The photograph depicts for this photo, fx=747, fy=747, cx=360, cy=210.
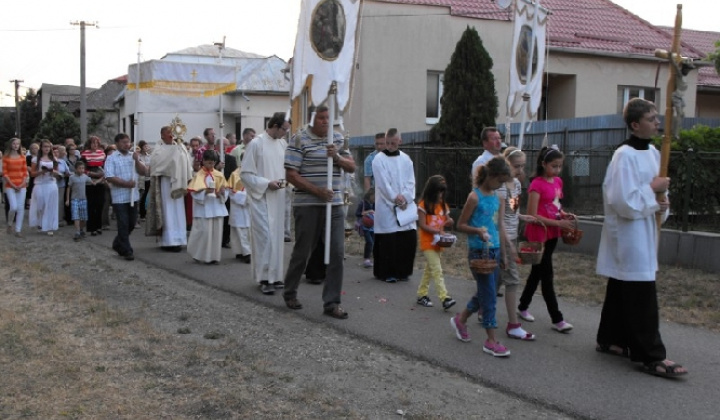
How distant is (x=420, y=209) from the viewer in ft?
26.6

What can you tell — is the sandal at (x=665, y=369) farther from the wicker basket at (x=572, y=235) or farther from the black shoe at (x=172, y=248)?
the black shoe at (x=172, y=248)

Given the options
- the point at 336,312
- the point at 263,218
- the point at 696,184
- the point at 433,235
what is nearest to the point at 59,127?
the point at 263,218

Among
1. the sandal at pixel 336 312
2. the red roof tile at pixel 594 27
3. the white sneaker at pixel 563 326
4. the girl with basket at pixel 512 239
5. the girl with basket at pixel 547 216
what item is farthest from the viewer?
the red roof tile at pixel 594 27

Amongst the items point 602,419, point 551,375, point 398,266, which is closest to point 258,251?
point 398,266

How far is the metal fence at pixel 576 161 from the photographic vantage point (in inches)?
436

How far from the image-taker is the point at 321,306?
25.9 feet

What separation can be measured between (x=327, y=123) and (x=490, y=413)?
11.8 feet

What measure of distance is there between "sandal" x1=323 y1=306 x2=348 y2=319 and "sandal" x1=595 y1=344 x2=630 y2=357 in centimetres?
237

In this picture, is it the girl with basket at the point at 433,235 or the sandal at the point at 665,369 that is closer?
the sandal at the point at 665,369

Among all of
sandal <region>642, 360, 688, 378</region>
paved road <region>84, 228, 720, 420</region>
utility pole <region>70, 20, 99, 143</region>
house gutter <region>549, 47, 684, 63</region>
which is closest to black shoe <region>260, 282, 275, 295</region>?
paved road <region>84, 228, 720, 420</region>

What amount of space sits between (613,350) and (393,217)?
13.3 feet

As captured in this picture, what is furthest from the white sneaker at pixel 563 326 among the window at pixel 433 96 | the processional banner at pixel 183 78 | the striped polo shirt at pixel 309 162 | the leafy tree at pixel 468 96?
the window at pixel 433 96

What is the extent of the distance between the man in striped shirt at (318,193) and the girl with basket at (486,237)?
1.47 meters

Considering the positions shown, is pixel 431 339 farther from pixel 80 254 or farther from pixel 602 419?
pixel 80 254
